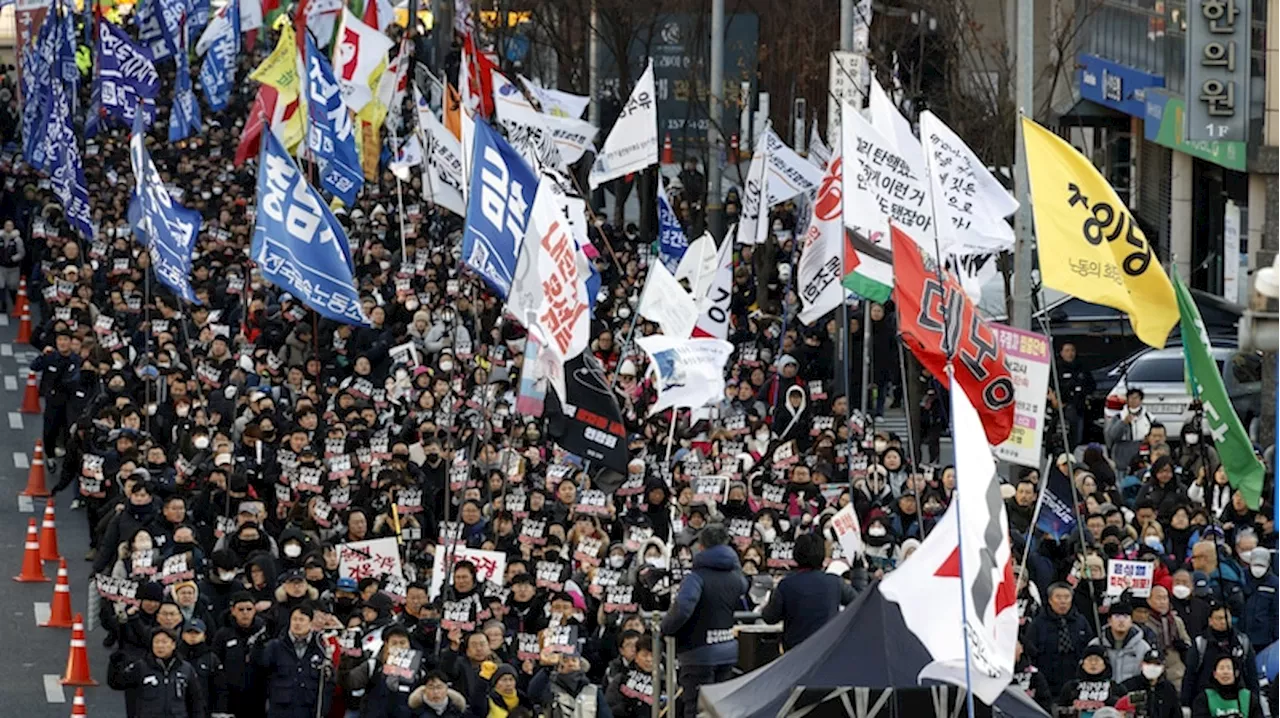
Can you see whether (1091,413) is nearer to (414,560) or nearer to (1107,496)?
(1107,496)

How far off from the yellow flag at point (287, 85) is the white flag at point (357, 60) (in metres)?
1.16

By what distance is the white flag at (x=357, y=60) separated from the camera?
34062 millimetres

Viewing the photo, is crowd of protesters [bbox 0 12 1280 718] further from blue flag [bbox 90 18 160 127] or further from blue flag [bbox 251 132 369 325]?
blue flag [bbox 90 18 160 127]

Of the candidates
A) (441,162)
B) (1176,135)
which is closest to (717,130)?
(1176,135)

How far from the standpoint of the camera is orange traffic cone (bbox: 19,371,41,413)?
30.9m

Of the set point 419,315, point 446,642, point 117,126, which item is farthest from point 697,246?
point 117,126

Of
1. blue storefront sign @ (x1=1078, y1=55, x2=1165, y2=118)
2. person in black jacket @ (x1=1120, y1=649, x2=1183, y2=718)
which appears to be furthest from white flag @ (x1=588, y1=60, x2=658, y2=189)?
blue storefront sign @ (x1=1078, y1=55, x2=1165, y2=118)

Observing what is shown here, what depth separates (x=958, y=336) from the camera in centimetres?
1680

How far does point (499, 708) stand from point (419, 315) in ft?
44.4

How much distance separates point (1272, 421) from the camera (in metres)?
26.8

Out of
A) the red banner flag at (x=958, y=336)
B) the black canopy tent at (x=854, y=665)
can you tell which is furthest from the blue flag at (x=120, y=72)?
the black canopy tent at (x=854, y=665)

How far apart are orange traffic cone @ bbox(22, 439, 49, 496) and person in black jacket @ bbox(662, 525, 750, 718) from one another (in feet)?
42.7

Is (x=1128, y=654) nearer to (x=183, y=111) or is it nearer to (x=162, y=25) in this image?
(x=183, y=111)

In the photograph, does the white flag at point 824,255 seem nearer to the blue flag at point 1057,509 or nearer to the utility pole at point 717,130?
the blue flag at point 1057,509
